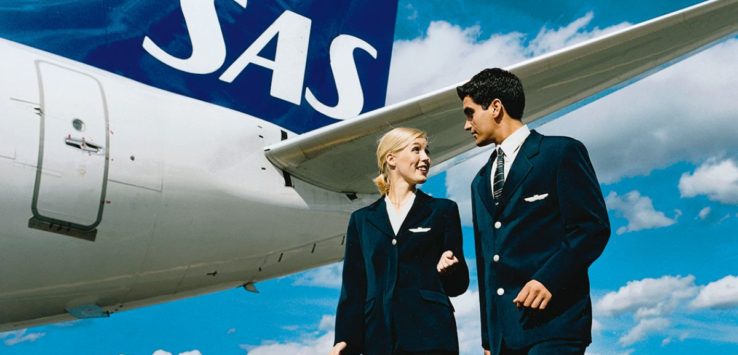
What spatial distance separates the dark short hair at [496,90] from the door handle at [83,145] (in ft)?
9.51

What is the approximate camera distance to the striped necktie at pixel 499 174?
2344mm

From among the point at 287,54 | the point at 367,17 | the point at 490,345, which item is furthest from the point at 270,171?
the point at 490,345

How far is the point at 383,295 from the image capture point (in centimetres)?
263

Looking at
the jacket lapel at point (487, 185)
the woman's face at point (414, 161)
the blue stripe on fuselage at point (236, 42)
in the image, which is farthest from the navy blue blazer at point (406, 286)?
the blue stripe on fuselage at point (236, 42)

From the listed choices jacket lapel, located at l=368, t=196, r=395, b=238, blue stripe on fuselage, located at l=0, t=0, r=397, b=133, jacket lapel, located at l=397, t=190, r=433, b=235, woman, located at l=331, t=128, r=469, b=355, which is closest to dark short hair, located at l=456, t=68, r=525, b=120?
woman, located at l=331, t=128, r=469, b=355

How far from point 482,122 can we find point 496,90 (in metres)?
0.11

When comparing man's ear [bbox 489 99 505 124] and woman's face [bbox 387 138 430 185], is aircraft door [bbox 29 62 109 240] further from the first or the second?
man's ear [bbox 489 99 505 124]

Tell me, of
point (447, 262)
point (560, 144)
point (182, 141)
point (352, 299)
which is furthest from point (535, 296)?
point (182, 141)

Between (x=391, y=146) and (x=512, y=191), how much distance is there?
1.77ft

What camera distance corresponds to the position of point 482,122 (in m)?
2.33

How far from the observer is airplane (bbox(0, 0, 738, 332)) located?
416 centimetres

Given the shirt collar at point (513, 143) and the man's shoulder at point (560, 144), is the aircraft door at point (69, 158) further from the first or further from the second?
the man's shoulder at point (560, 144)

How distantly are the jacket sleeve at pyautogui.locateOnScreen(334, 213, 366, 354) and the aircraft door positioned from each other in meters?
2.25

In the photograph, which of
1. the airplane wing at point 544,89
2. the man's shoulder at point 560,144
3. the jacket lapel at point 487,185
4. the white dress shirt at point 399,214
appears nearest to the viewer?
the man's shoulder at point 560,144
